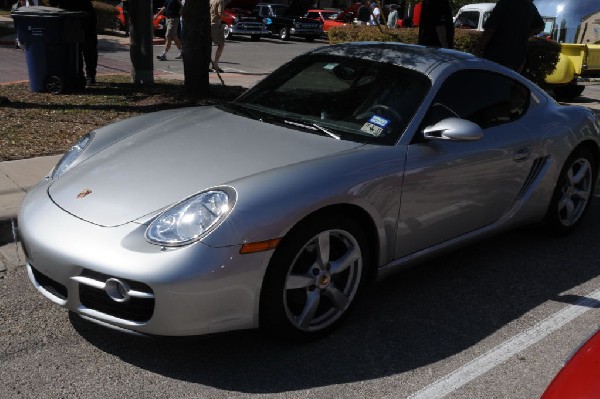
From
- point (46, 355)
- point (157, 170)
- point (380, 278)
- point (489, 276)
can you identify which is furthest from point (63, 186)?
point (489, 276)

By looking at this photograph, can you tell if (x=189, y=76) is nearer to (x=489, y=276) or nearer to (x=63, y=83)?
(x=63, y=83)

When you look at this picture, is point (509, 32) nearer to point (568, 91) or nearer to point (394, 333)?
point (394, 333)

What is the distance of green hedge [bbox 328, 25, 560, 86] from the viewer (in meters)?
12.8

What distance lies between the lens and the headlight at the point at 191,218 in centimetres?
306

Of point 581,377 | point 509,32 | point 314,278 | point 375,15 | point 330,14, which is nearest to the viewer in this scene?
point 581,377

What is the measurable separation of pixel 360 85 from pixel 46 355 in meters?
2.36

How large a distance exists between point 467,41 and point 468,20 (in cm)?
642

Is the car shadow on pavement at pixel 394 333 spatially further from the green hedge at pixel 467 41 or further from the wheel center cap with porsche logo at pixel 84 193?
the green hedge at pixel 467 41

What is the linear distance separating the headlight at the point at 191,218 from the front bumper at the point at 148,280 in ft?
0.18

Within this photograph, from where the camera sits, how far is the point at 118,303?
304 cm

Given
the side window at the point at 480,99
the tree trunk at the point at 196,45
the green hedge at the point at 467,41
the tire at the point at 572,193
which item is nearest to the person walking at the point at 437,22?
the tree trunk at the point at 196,45

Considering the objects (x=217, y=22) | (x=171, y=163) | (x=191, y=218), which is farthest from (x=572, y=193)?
(x=217, y=22)

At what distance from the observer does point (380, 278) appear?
3.82 metres

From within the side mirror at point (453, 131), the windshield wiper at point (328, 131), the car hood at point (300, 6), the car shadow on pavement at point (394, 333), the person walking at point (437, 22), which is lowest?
the car hood at point (300, 6)
